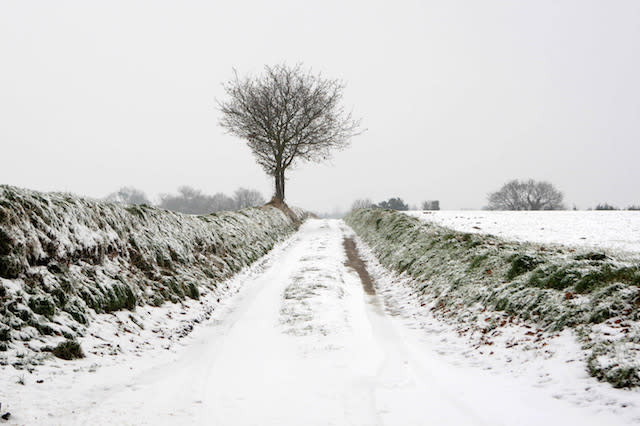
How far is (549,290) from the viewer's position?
20.9ft

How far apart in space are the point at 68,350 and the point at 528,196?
337ft

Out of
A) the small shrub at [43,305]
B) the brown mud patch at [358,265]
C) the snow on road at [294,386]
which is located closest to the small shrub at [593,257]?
the snow on road at [294,386]

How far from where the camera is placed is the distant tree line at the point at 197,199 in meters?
138

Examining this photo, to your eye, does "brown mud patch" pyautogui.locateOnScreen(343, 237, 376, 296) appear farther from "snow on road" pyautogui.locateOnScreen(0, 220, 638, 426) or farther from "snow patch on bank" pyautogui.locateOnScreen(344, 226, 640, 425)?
"snow on road" pyautogui.locateOnScreen(0, 220, 638, 426)

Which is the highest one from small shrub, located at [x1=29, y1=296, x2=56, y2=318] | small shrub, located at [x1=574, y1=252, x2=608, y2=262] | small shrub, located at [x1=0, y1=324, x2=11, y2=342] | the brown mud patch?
small shrub, located at [x1=574, y1=252, x2=608, y2=262]

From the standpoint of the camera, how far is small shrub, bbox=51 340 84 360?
497cm

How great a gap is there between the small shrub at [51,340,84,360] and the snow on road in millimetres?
205

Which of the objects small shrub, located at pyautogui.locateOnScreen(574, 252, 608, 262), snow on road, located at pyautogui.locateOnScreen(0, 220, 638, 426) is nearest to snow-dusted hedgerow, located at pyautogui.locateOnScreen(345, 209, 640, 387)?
small shrub, located at pyautogui.locateOnScreen(574, 252, 608, 262)

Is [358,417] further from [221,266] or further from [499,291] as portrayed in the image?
Answer: [221,266]

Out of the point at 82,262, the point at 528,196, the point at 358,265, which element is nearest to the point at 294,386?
the point at 82,262

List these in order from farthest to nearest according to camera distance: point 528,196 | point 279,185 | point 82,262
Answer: point 528,196 < point 279,185 < point 82,262

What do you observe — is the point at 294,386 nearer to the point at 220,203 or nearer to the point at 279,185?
the point at 279,185

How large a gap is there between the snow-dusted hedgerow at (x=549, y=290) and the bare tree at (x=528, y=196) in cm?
9142

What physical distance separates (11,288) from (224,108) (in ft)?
88.3
